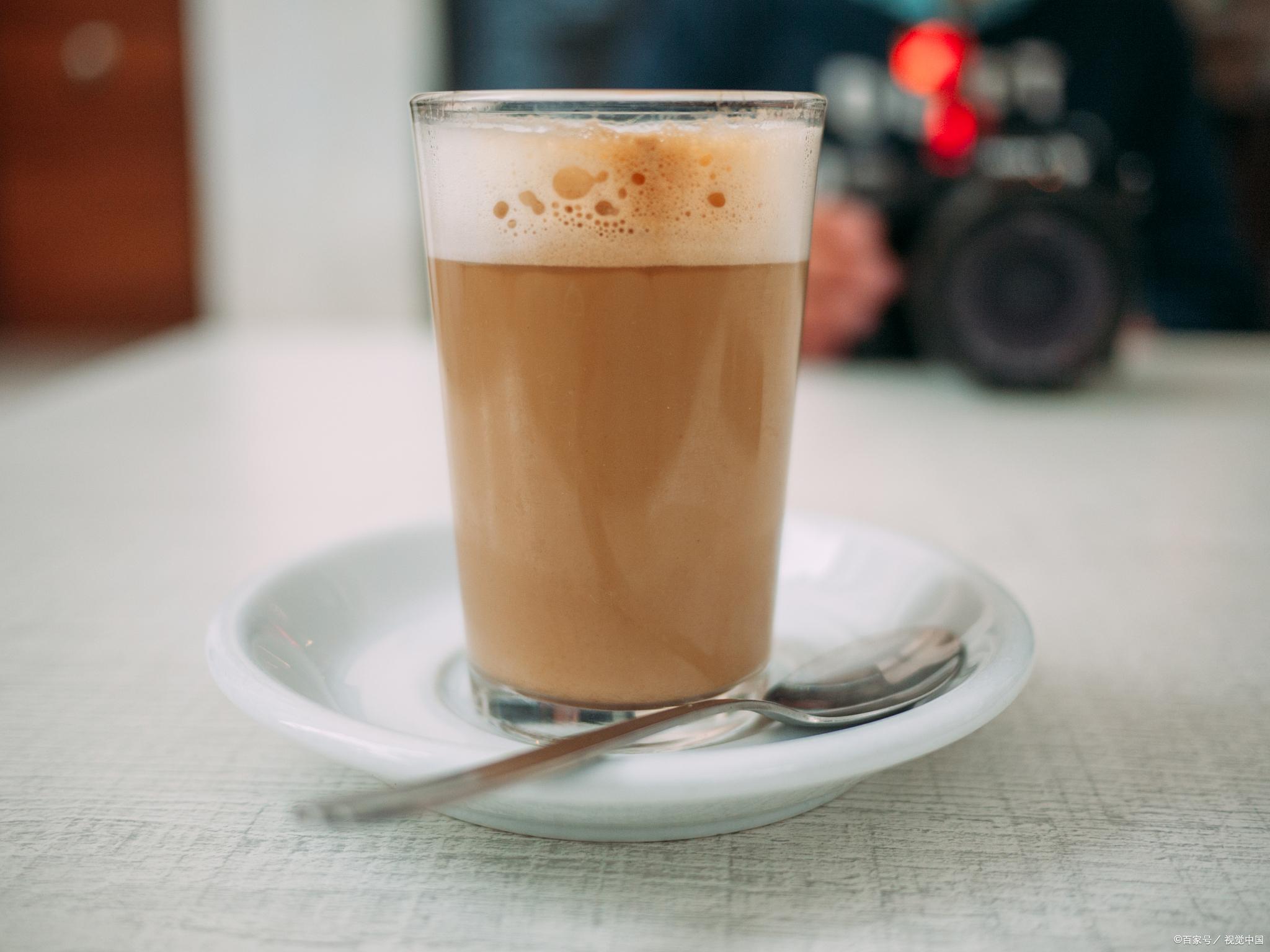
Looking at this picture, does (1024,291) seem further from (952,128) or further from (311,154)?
(311,154)

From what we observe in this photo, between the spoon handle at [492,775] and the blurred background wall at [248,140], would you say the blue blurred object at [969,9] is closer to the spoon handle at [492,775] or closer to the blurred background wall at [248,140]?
the blurred background wall at [248,140]

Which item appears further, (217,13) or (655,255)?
(217,13)

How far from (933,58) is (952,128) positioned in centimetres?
8

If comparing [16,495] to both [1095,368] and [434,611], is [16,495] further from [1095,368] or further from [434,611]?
[1095,368]

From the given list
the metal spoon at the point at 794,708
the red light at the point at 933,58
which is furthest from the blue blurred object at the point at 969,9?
the metal spoon at the point at 794,708

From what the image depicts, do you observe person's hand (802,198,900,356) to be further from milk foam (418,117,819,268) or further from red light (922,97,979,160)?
milk foam (418,117,819,268)

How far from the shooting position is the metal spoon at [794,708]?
247 millimetres

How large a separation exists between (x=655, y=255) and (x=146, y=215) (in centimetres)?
331

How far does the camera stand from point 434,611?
49 centimetres

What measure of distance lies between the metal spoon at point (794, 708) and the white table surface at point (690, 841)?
A: 3 cm

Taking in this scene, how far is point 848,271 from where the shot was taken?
1099 millimetres

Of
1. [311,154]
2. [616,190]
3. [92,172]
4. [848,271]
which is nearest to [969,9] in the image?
[848,271]

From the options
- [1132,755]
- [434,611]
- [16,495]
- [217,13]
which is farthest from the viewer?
[217,13]

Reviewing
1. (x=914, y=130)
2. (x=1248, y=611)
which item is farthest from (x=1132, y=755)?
(x=914, y=130)
